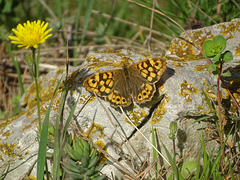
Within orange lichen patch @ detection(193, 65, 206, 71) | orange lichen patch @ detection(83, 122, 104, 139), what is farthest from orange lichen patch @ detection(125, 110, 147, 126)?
orange lichen patch @ detection(193, 65, 206, 71)

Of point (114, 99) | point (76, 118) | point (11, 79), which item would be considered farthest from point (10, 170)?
point (11, 79)

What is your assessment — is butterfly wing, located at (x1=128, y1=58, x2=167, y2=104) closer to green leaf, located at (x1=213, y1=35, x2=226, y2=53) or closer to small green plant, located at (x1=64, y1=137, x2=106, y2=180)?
green leaf, located at (x1=213, y1=35, x2=226, y2=53)

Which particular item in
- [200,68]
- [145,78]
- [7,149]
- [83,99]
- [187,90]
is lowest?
[7,149]

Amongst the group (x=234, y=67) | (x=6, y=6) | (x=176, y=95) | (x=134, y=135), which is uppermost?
(x=6, y=6)

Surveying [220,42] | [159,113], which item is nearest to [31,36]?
[159,113]

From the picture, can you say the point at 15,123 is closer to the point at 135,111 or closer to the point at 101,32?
the point at 135,111

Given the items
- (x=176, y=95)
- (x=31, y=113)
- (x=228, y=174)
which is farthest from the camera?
(x=31, y=113)

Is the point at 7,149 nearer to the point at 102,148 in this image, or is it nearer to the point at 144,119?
the point at 102,148
